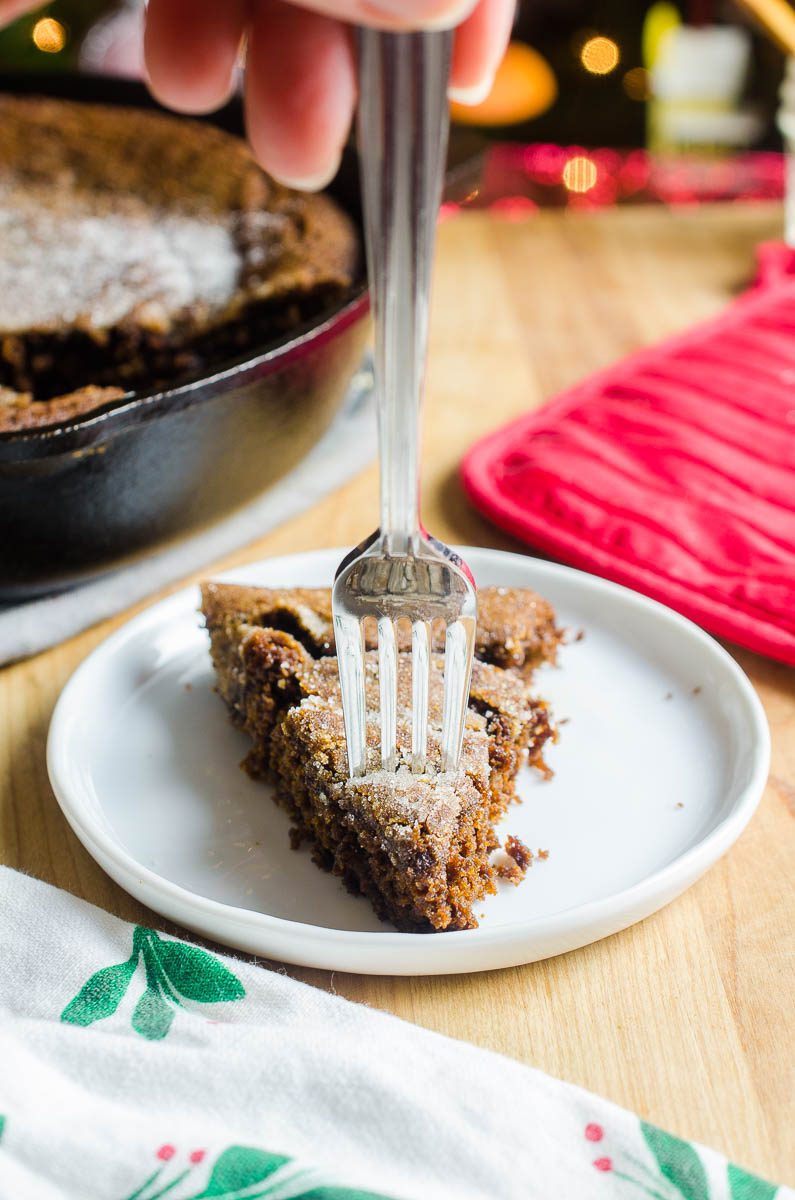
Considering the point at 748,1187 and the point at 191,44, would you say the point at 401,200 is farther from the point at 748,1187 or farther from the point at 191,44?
the point at 748,1187

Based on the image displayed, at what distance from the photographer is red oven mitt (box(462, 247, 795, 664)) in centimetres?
116

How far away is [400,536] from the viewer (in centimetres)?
80

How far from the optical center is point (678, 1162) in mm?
649

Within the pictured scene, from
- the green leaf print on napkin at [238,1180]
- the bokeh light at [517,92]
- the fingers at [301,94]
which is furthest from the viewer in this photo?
the bokeh light at [517,92]

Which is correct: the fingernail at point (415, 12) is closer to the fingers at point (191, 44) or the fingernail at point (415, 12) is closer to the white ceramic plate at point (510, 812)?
the fingers at point (191, 44)

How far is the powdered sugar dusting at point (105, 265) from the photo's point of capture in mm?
1501

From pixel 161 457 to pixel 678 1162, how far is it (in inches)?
29.4

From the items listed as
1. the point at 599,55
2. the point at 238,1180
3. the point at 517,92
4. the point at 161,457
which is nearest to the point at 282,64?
the point at 161,457

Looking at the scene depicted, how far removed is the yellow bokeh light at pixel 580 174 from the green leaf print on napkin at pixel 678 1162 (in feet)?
6.88

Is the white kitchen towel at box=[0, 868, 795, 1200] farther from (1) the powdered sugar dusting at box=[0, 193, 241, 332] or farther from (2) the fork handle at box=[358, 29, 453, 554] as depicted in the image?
(1) the powdered sugar dusting at box=[0, 193, 241, 332]

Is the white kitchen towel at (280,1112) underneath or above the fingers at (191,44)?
underneath

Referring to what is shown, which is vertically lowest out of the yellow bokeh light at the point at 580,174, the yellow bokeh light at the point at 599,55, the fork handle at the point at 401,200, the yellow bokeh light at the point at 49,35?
the yellow bokeh light at the point at 580,174

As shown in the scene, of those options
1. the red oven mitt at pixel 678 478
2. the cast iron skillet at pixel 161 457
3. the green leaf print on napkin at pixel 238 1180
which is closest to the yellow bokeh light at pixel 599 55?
the red oven mitt at pixel 678 478

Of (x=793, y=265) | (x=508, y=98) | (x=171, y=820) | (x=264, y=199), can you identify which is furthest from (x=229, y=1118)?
(x=508, y=98)
